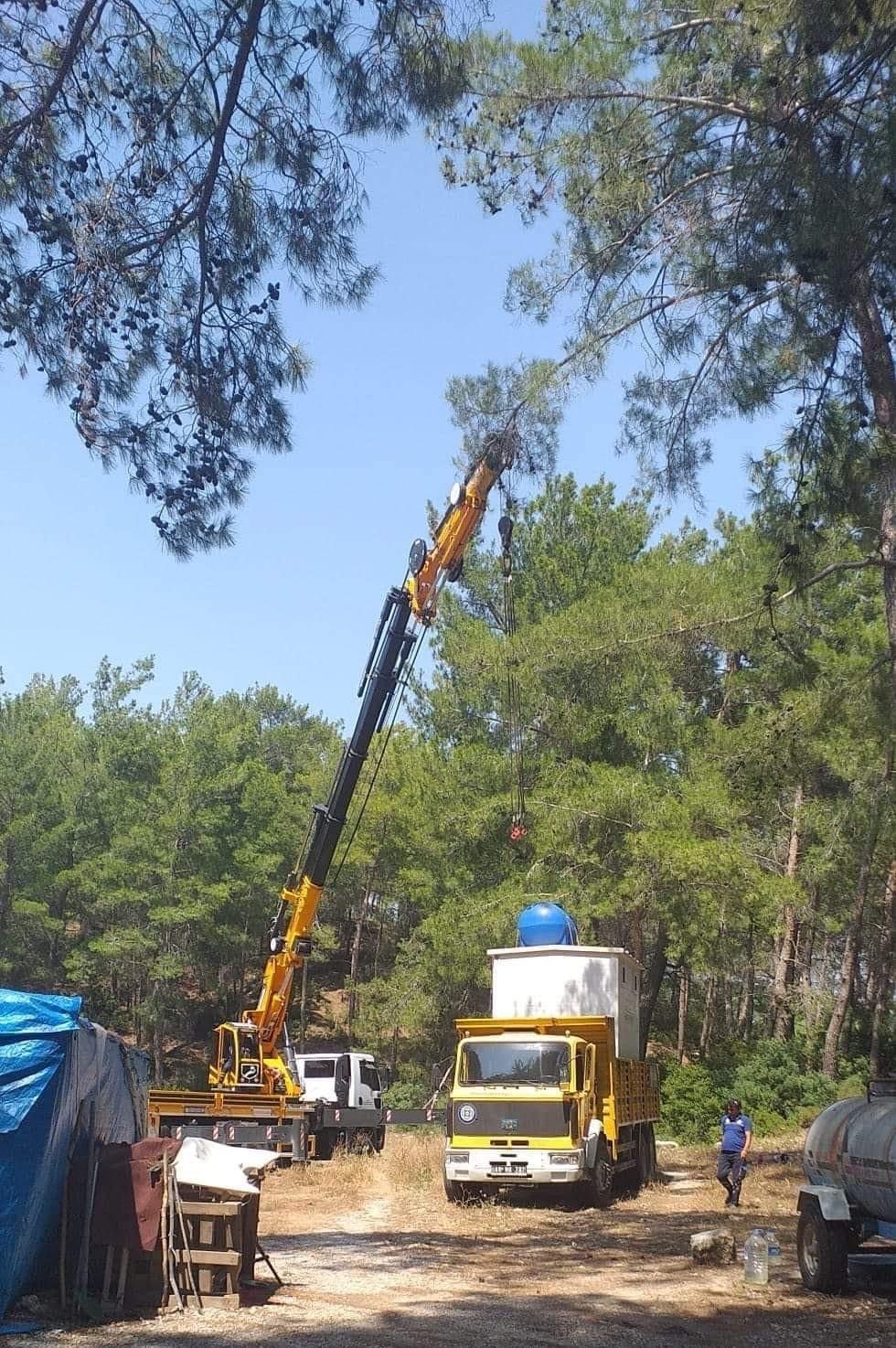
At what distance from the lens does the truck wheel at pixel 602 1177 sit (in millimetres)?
15695

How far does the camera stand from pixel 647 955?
34469 millimetres

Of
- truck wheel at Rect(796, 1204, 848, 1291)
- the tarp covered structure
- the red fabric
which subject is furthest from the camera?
truck wheel at Rect(796, 1204, 848, 1291)

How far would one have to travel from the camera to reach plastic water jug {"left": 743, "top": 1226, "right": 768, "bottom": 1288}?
10016mm

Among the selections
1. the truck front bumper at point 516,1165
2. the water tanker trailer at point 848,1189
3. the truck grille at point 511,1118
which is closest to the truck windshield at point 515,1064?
the truck grille at point 511,1118

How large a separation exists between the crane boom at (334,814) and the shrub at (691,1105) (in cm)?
896

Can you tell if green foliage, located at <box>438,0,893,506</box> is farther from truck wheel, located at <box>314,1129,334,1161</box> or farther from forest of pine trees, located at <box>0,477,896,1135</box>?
truck wheel, located at <box>314,1129,334,1161</box>

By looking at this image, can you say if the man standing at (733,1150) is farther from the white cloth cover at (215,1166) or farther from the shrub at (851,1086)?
the shrub at (851,1086)

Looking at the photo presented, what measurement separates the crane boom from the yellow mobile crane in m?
0.01

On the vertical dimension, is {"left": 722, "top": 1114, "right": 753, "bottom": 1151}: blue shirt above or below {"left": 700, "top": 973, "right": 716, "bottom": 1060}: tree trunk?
below

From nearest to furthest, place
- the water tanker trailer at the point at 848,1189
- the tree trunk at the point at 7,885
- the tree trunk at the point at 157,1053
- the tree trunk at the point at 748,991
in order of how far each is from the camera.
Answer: the water tanker trailer at the point at 848,1189 < the tree trunk at the point at 748,991 < the tree trunk at the point at 157,1053 < the tree trunk at the point at 7,885

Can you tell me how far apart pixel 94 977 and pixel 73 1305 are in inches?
1403

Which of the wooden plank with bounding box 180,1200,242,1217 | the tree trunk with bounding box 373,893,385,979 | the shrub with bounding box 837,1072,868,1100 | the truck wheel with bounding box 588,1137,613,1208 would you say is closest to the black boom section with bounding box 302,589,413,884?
the truck wheel with bounding box 588,1137,613,1208

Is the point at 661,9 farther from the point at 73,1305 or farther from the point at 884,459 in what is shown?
the point at 73,1305

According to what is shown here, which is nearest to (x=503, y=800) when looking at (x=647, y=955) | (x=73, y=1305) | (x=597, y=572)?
(x=597, y=572)
